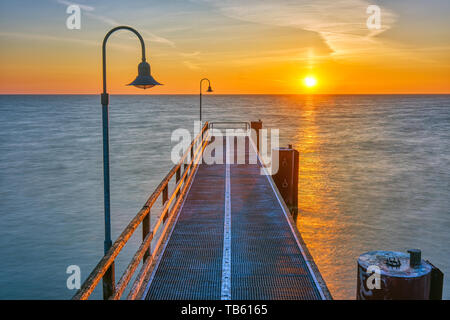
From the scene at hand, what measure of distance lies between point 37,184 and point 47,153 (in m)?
19.1

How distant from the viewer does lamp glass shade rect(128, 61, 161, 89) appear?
8883 mm

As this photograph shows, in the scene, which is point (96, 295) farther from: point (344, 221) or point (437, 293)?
point (344, 221)

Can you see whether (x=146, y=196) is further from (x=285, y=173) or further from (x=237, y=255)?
(x=237, y=255)

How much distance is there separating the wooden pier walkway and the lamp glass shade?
2.84 meters

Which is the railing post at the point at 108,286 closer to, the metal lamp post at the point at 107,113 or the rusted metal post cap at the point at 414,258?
the metal lamp post at the point at 107,113

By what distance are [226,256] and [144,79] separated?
4105 mm

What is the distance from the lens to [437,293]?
7.52 meters

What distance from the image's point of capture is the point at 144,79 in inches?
356

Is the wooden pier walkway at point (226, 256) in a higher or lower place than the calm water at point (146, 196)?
higher

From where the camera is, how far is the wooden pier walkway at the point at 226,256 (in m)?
7.06

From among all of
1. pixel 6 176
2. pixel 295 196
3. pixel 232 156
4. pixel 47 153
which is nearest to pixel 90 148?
pixel 47 153

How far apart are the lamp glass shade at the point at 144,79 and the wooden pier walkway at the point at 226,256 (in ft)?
9.33

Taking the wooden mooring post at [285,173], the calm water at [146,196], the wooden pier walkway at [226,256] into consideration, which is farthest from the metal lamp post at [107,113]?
the wooden mooring post at [285,173]

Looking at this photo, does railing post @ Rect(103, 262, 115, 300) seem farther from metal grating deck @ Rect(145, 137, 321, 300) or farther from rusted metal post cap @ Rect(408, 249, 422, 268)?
rusted metal post cap @ Rect(408, 249, 422, 268)
